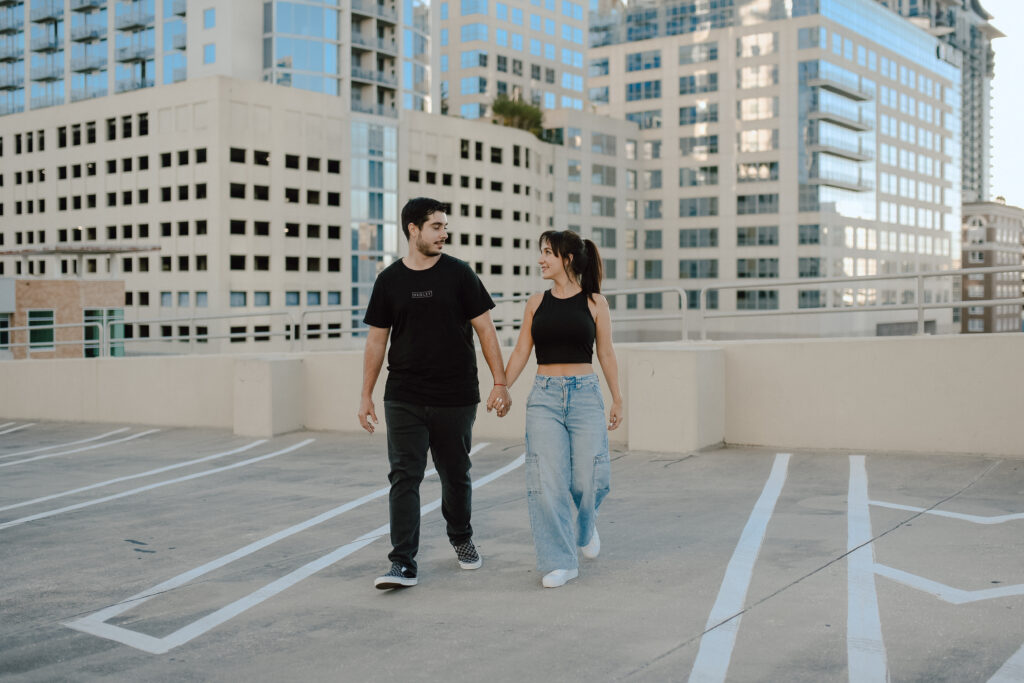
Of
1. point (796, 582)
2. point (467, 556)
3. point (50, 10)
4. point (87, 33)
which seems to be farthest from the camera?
point (50, 10)

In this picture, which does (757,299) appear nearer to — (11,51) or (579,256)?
(11,51)

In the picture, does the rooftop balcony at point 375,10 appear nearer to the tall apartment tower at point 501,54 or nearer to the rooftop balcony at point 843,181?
the tall apartment tower at point 501,54

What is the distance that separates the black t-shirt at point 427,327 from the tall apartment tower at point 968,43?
122 metres

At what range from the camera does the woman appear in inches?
209

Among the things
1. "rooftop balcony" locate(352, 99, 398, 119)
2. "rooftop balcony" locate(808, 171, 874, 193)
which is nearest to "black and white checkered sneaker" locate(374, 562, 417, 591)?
"rooftop balcony" locate(352, 99, 398, 119)

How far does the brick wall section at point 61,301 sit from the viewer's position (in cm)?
4806

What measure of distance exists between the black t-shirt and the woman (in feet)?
1.13

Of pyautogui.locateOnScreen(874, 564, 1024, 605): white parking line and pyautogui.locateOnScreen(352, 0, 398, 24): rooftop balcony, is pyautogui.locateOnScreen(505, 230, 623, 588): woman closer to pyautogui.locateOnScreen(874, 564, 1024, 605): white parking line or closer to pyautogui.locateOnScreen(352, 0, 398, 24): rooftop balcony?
pyautogui.locateOnScreen(874, 564, 1024, 605): white parking line

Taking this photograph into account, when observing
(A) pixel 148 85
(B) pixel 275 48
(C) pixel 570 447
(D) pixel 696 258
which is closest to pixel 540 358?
(C) pixel 570 447

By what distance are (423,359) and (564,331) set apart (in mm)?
785

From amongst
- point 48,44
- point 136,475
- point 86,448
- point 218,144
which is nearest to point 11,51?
point 48,44

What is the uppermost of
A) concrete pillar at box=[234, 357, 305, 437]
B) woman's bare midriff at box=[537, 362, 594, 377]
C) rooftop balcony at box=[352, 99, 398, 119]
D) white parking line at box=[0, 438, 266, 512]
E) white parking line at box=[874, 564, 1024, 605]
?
rooftop balcony at box=[352, 99, 398, 119]

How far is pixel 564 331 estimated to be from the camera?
5.38 metres

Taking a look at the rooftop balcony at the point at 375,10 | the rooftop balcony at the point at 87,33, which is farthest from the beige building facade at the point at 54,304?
the rooftop balcony at the point at 87,33
